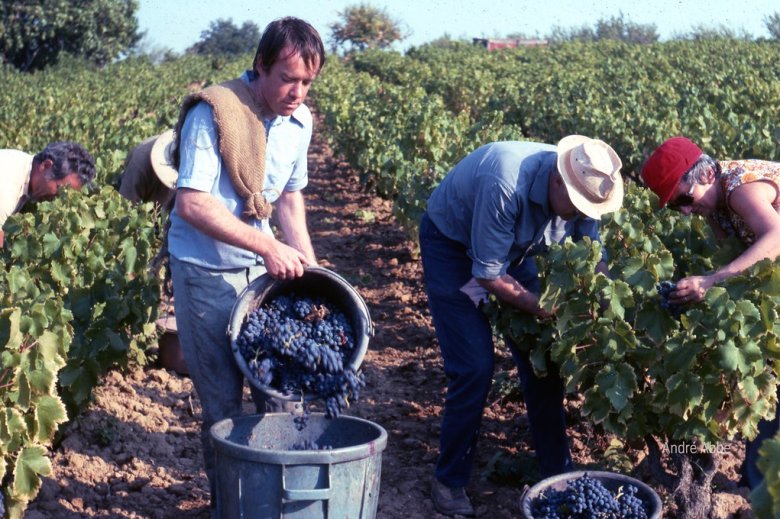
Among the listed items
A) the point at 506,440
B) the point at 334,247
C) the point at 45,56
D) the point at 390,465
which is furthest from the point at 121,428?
the point at 45,56

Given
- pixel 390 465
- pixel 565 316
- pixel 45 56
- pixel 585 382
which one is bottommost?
pixel 390 465

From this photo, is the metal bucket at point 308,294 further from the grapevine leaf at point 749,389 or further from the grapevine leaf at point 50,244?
the grapevine leaf at point 50,244

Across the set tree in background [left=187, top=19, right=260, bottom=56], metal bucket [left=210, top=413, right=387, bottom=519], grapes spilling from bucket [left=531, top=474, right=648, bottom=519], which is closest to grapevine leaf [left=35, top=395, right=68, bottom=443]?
metal bucket [left=210, top=413, right=387, bottom=519]

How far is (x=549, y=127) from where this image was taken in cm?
1599

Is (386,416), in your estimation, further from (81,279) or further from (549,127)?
(549,127)

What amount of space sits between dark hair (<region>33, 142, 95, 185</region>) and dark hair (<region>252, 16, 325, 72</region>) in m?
2.64

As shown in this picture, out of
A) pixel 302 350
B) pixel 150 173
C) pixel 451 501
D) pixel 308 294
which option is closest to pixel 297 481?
pixel 302 350

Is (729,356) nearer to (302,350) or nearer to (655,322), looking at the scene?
(655,322)

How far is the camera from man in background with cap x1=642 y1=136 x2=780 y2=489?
3820 millimetres

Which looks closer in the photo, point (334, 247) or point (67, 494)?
point (67, 494)

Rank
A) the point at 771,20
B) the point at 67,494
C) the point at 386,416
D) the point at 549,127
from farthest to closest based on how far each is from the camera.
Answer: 1. the point at 771,20
2. the point at 549,127
3. the point at 386,416
4. the point at 67,494

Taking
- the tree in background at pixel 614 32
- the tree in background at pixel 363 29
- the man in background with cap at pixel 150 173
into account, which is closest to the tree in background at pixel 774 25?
the tree in background at pixel 614 32

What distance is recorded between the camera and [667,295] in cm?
389

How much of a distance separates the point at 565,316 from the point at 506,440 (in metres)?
1.63
